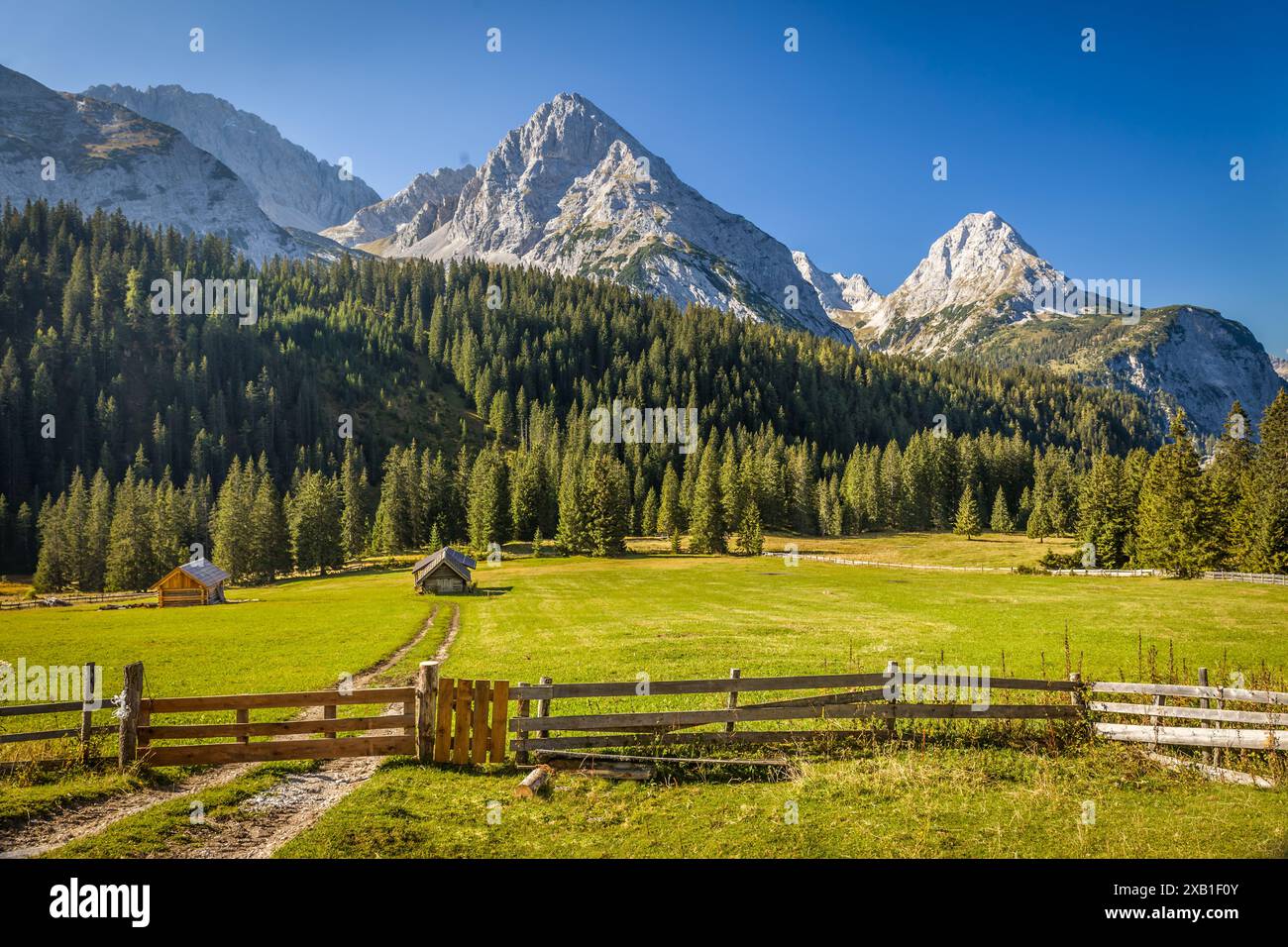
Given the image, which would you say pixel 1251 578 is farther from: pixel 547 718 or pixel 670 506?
pixel 670 506

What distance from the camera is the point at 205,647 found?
1427 inches

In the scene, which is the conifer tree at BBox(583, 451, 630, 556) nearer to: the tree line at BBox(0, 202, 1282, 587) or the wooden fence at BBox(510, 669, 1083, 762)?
the tree line at BBox(0, 202, 1282, 587)

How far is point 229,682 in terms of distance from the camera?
25.9m

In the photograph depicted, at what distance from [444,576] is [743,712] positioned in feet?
202

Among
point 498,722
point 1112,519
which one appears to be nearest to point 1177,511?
point 1112,519

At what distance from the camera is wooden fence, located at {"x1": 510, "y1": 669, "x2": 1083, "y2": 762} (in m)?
15.1

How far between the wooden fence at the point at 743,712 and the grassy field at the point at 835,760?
81 cm

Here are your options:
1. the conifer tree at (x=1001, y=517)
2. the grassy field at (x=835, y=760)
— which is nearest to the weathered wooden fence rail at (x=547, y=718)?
the grassy field at (x=835, y=760)

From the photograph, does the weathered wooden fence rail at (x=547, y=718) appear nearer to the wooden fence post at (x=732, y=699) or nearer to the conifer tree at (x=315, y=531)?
the wooden fence post at (x=732, y=699)

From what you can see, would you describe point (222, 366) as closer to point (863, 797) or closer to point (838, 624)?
point (838, 624)
